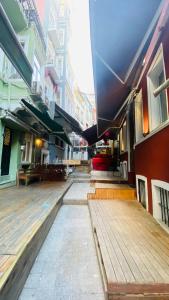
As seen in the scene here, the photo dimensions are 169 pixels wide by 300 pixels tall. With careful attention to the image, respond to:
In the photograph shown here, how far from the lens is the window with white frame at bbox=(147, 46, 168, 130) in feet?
12.9

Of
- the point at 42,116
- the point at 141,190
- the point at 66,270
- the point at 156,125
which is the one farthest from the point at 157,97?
the point at 42,116

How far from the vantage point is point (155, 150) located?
13.0 ft

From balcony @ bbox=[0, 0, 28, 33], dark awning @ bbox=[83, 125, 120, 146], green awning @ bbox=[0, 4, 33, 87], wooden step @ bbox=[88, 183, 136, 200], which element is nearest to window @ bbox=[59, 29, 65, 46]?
dark awning @ bbox=[83, 125, 120, 146]

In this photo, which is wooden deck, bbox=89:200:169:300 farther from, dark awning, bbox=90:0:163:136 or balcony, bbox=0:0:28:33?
balcony, bbox=0:0:28:33

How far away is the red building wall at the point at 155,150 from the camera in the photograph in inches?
132

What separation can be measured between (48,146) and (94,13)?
11.7m

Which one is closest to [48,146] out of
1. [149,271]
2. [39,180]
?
[39,180]

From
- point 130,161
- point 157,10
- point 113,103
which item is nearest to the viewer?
point 157,10

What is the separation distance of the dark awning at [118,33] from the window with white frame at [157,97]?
58 cm

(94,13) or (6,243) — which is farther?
(6,243)

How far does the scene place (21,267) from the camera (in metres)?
2.17

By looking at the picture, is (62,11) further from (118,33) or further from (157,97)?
(118,33)

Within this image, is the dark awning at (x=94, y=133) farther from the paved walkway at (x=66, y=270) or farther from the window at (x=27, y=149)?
the paved walkway at (x=66, y=270)

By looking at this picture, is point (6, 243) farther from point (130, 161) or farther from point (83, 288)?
point (130, 161)
